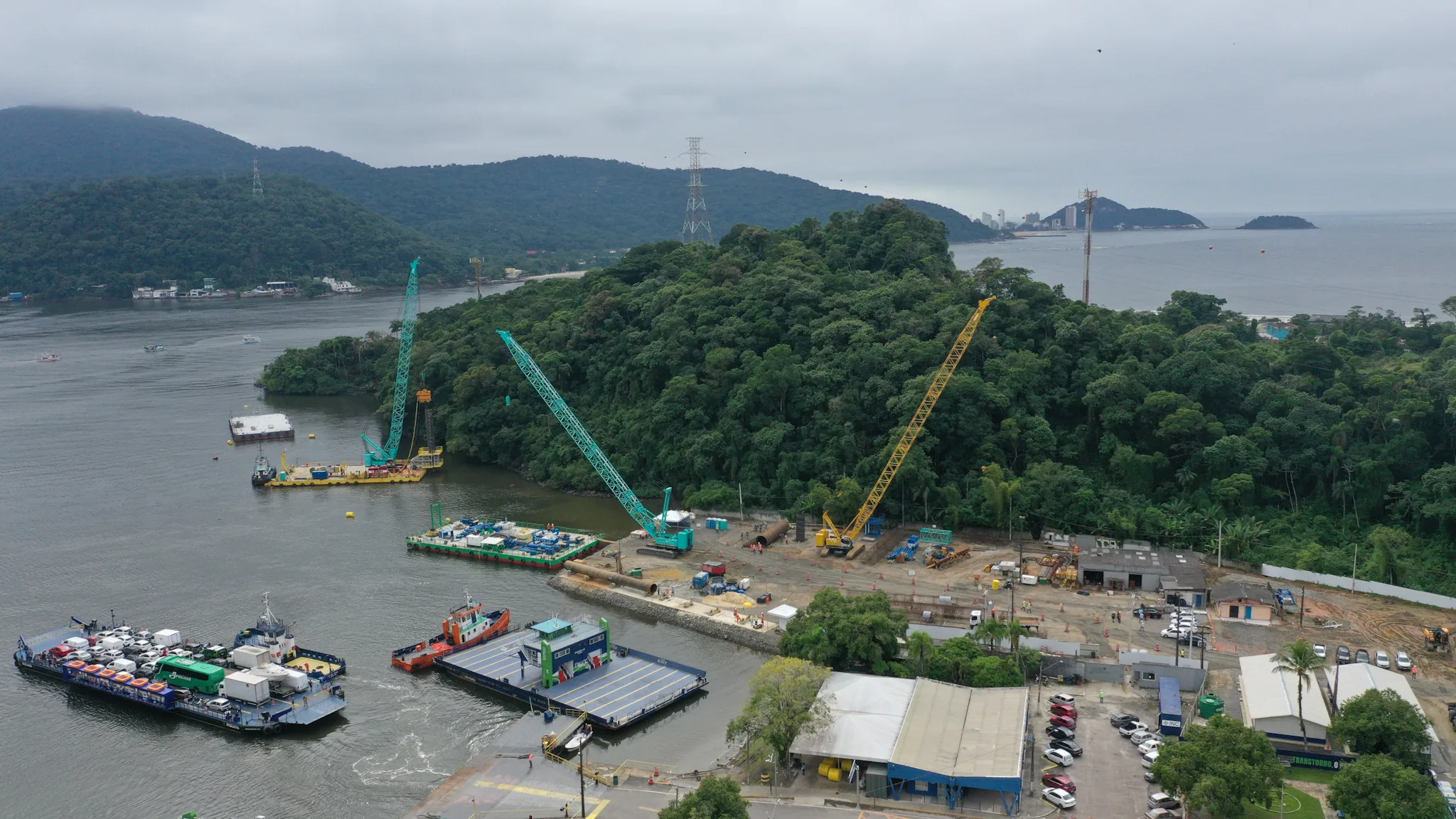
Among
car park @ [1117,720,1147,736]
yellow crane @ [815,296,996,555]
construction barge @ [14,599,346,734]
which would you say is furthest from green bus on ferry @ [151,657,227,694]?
car park @ [1117,720,1147,736]

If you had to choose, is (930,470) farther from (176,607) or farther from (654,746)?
(176,607)

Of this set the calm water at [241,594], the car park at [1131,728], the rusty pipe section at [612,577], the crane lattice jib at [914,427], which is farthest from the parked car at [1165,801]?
the rusty pipe section at [612,577]

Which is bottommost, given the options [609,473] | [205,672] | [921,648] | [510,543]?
[205,672]

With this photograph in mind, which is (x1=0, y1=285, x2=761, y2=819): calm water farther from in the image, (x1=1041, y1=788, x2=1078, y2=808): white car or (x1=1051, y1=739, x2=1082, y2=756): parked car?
(x1=1051, y1=739, x2=1082, y2=756): parked car

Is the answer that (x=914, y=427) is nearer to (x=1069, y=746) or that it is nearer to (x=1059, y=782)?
(x=1069, y=746)

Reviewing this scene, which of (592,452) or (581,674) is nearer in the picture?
(581,674)

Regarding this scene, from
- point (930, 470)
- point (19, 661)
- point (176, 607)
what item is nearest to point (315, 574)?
point (176, 607)

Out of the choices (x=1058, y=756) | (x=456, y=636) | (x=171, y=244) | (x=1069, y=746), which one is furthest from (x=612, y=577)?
(x=171, y=244)

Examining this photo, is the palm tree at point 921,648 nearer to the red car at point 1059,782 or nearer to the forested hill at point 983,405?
the red car at point 1059,782
